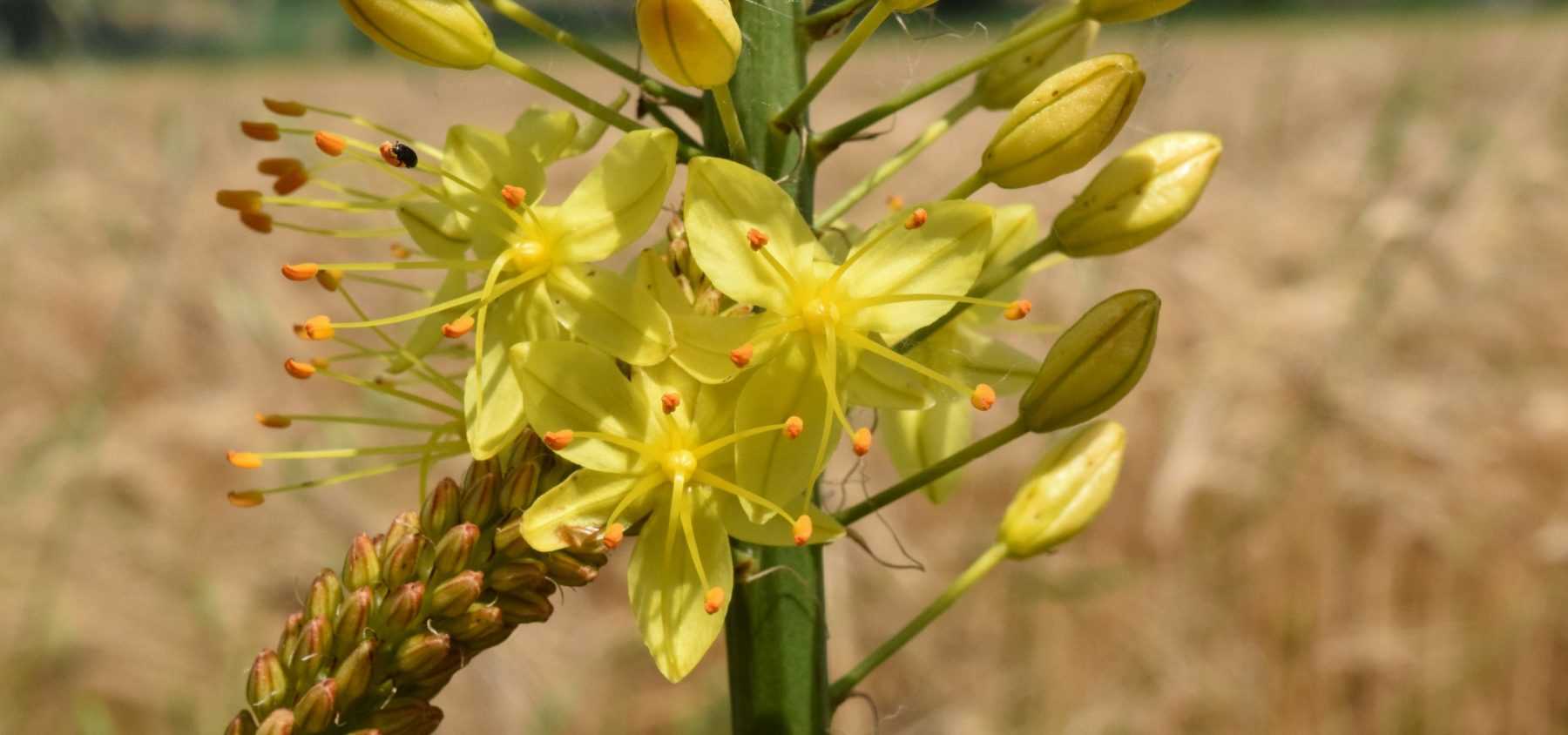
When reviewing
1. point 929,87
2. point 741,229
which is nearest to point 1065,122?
point 929,87

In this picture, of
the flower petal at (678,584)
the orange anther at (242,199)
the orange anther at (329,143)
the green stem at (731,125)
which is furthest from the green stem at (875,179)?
the orange anther at (242,199)

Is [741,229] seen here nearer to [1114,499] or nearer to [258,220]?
[258,220]

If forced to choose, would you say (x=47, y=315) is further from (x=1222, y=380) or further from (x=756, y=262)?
(x=756, y=262)

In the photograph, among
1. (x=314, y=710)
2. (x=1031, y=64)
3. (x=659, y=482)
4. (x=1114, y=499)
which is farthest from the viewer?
(x=1114, y=499)

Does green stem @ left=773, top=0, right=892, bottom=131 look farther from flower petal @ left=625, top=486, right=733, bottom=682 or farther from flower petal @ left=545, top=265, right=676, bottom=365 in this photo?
flower petal @ left=625, top=486, right=733, bottom=682

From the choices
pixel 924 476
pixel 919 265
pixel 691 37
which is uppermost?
pixel 691 37

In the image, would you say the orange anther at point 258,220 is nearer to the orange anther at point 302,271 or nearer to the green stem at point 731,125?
the orange anther at point 302,271

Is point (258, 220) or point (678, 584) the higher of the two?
point (258, 220)

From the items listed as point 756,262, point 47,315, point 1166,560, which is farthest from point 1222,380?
point 47,315
